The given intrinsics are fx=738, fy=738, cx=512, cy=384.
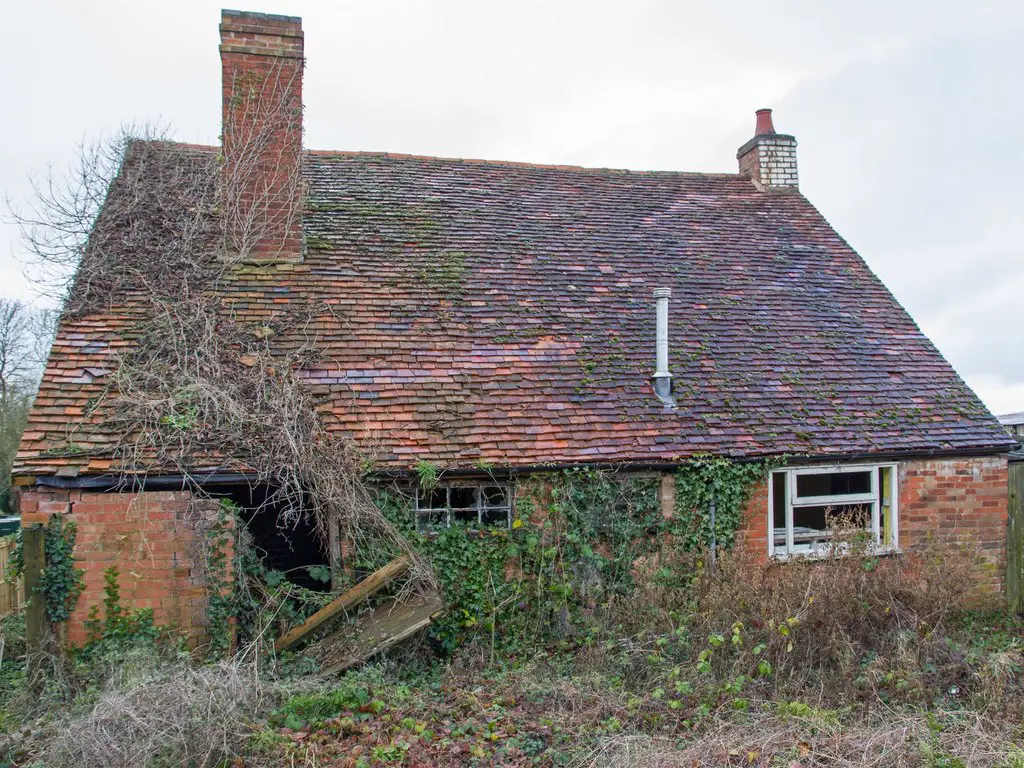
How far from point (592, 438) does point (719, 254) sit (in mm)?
5543

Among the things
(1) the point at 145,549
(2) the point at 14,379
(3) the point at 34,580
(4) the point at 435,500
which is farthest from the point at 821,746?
(2) the point at 14,379

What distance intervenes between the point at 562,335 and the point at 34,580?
22.3ft

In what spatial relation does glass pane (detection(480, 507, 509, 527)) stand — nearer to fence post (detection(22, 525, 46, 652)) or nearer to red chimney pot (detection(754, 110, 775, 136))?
fence post (detection(22, 525, 46, 652))

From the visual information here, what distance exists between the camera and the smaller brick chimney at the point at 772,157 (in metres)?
15.2

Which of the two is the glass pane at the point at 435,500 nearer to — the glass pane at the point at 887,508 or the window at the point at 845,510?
the window at the point at 845,510

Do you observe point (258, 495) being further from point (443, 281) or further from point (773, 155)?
point (773, 155)

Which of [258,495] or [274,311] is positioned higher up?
[274,311]

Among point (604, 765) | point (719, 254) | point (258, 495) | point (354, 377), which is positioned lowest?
point (604, 765)

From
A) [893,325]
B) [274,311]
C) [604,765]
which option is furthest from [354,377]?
[893,325]

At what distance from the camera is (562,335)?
1043 cm

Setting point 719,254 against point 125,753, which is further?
point 719,254

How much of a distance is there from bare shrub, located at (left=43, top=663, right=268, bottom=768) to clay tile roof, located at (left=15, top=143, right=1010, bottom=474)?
113 inches

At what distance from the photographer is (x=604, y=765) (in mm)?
5332

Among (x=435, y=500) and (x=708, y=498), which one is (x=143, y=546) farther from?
(x=708, y=498)
